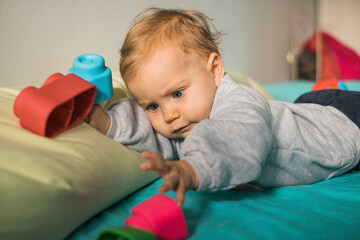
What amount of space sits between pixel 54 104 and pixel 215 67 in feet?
1.60

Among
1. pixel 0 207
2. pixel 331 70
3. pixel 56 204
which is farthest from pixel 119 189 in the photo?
pixel 331 70

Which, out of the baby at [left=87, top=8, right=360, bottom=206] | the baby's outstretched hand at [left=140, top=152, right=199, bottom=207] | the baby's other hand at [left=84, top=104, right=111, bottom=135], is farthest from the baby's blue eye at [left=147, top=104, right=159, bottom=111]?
the baby's outstretched hand at [left=140, top=152, right=199, bottom=207]

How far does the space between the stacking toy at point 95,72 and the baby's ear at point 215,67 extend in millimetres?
288

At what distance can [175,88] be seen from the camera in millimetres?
947

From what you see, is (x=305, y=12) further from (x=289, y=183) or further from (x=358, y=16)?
(x=289, y=183)

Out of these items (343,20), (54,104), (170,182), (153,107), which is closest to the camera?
(170,182)

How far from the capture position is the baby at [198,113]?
0.93 metres

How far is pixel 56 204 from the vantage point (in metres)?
0.66

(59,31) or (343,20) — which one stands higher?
(59,31)

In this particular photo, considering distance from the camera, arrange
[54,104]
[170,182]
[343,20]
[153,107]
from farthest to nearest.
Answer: [343,20]
[153,107]
[54,104]
[170,182]

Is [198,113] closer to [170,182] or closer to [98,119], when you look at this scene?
[98,119]

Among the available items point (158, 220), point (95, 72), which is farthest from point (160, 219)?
point (95, 72)

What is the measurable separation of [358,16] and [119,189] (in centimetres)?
369

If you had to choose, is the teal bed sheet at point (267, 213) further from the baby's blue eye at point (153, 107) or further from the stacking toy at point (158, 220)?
the baby's blue eye at point (153, 107)
